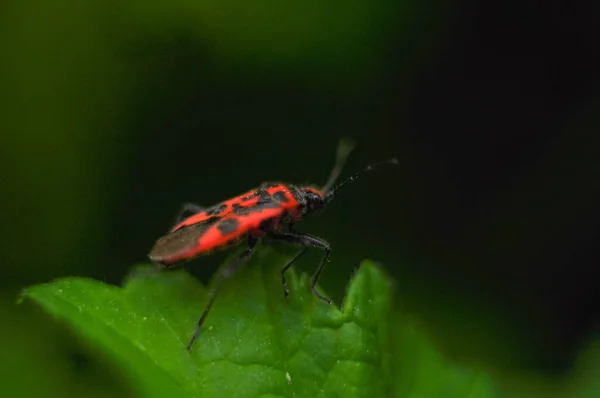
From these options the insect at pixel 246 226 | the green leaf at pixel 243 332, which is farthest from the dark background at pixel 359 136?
the green leaf at pixel 243 332

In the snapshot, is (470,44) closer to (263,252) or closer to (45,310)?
→ (263,252)

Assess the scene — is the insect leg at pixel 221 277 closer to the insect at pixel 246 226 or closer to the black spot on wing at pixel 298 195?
the insect at pixel 246 226

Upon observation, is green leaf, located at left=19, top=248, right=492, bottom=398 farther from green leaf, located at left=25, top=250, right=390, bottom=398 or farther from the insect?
the insect

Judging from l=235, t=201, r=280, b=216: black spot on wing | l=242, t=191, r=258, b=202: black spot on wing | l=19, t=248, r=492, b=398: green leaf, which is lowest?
l=19, t=248, r=492, b=398: green leaf

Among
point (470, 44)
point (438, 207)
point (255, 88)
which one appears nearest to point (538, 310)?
point (438, 207)

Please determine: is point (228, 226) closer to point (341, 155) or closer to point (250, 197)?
point (250, 197)

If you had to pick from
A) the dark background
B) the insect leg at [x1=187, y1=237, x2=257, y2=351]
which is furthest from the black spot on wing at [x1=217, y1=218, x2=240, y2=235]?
the dark background
